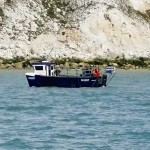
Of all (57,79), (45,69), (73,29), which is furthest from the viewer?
(73,29)

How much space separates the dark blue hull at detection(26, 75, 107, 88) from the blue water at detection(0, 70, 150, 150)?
3.40 meters

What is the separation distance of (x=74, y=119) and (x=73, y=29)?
8545 cm

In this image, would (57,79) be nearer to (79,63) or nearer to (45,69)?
(45,69)

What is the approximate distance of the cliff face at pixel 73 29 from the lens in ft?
407

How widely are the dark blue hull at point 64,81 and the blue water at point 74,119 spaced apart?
340 cm

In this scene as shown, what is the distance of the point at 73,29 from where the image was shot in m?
128

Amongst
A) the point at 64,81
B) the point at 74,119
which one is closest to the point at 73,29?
the point at 64,81

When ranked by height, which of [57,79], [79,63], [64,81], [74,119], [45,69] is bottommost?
[74,119]

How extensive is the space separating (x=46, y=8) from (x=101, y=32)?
1149cm

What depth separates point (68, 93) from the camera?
66188mm

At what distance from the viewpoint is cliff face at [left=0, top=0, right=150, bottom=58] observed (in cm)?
12407

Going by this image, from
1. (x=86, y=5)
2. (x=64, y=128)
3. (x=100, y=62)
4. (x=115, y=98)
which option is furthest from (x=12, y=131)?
(x=86, y=5)

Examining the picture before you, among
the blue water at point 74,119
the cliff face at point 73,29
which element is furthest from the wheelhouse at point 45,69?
the cliff face at point 73,29

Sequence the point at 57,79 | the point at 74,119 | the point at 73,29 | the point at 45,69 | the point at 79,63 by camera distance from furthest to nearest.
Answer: the point at 73,29
the point at 79,63
the point at 45,69
the point at 57,79
the point at 74,119
